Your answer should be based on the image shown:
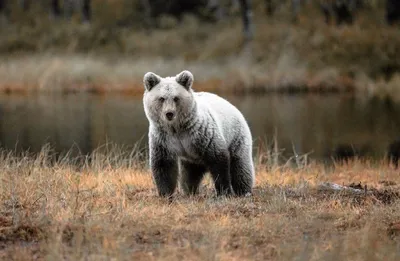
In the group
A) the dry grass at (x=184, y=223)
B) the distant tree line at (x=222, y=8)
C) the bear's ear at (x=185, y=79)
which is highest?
the bear's ear at (x=185, y=79)

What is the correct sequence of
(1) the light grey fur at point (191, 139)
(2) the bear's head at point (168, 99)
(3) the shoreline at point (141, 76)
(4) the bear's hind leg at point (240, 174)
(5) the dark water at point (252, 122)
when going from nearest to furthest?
1. (2) the bear's head at point (168, 99)
2. (1) the light grey fur at point (191, 139)
3. (4) the bear's hind leg at point (240, 174)
4. (5) the dark water at point (252, 122)
5. (3) the shoreline at point (141, 76)

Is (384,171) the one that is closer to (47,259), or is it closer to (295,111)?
(47,259)

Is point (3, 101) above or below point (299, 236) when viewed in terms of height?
below

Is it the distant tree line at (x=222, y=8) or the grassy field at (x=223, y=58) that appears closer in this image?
the grassy field at (x=223, y=58)

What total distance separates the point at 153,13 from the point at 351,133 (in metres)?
27.5

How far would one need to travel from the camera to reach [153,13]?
1893 inches

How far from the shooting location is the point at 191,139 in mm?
8844

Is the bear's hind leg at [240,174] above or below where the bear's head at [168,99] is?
below

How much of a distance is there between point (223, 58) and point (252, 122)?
11.5m

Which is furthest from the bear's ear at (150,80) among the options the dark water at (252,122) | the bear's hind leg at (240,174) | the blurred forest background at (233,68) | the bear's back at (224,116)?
the blurred forest background at (233,68)

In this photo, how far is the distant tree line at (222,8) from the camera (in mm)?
37306

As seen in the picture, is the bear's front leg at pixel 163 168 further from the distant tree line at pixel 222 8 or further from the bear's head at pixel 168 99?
the distant tree line at pixel 222 8

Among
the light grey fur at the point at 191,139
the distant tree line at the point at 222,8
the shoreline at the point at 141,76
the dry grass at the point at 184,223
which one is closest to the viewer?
the dry grass at the point at 184,223

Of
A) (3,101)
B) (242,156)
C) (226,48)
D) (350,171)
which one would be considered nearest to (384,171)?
(350,171)
